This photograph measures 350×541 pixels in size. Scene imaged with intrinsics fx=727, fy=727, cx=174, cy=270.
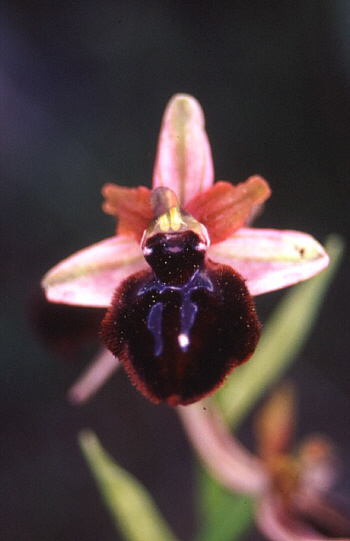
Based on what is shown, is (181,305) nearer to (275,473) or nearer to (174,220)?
(174,220)

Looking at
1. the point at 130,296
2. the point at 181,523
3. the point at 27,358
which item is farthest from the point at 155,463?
the point at 130,296

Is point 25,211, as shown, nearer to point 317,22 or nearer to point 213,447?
point 317,22

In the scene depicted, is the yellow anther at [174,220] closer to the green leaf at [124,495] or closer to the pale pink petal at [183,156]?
the pale pink petal at [183,156]

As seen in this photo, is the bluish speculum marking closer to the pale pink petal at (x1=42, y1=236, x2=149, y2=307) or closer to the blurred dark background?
the pale pink petal at (x1=42, y1=236, x2=149, y2=307)

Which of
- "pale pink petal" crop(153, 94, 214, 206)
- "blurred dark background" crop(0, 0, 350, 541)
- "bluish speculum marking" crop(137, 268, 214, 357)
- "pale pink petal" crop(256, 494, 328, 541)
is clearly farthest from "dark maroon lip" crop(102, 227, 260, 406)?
"blurred dark background" crop(0, 0, 350, 541)

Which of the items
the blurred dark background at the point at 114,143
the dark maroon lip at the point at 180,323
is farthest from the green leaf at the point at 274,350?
the blurred dark background at the point at 114,143
